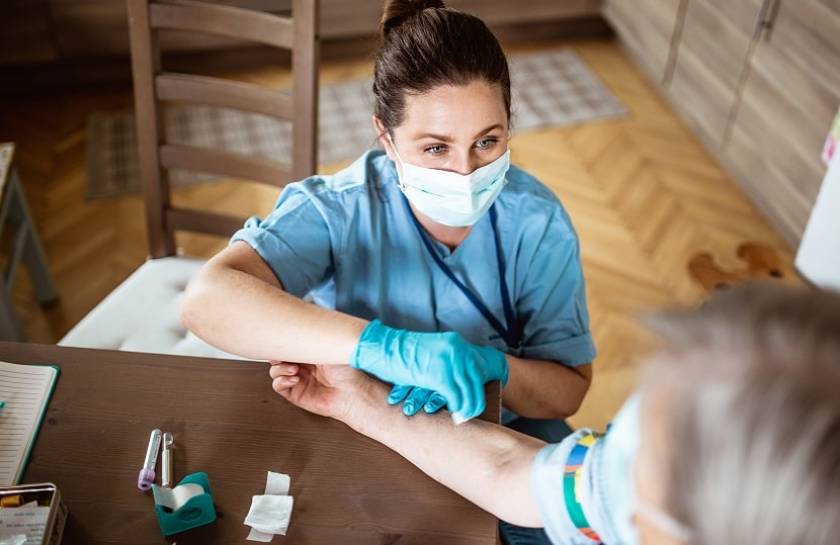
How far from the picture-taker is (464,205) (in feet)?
3.88

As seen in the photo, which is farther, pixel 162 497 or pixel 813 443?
pixel 162 497

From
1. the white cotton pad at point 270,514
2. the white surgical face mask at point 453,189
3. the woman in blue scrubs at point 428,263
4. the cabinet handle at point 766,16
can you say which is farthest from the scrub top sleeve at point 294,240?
the cabinet handle at point 766,16

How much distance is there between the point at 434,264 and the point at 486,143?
22cm

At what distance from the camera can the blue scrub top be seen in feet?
4.05

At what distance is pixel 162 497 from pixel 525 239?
0.69 m

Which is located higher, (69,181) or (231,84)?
(231,84)

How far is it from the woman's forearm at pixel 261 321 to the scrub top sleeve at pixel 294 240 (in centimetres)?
6

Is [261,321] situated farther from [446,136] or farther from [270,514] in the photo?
[446,136]

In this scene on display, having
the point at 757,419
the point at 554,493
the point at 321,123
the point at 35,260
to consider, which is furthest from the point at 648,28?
the point at 757,419

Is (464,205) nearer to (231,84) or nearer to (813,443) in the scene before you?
(231,84)

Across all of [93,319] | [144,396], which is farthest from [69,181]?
[144,396]

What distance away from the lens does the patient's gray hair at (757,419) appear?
0.47 meters

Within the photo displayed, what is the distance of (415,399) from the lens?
1.02 m

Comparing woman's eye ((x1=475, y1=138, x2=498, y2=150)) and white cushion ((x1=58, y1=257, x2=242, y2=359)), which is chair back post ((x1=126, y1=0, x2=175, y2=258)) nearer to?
white cushion ((x1=58, y1=257, x2=242, y2=359))
